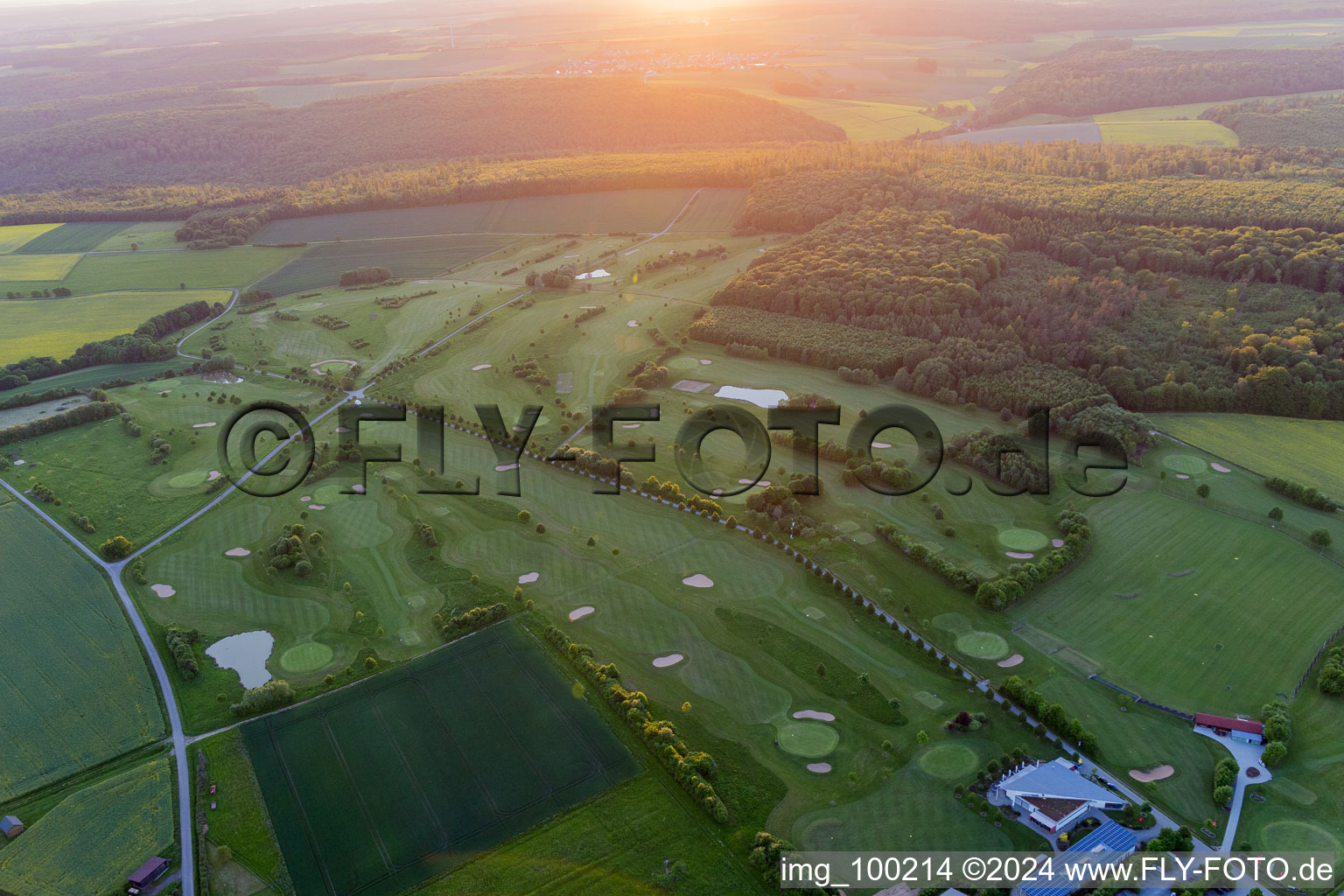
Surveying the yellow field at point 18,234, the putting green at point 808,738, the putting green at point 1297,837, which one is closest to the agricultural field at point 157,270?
the yellow field at point 18,234

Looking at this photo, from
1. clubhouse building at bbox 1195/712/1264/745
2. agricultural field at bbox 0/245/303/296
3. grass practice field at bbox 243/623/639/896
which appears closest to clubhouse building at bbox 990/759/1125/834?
clubhouse building at bbox 1195/712/1264/745

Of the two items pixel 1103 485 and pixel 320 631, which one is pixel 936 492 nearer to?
pixel 1103 485

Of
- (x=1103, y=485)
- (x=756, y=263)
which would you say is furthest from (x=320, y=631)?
(x=756, y=263)

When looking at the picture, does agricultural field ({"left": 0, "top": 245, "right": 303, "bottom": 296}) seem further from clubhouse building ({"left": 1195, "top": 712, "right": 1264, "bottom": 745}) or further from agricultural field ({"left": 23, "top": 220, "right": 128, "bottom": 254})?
clubhouse building ({"left": 1195, "top": 712, "right": 1264, "bottom": 745})

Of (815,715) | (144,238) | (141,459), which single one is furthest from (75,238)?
(815,715)

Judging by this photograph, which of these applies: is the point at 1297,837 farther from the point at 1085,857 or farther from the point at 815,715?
the point at 815,715

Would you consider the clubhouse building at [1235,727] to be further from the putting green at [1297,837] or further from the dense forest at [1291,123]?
the dense forest at [1291,123]
